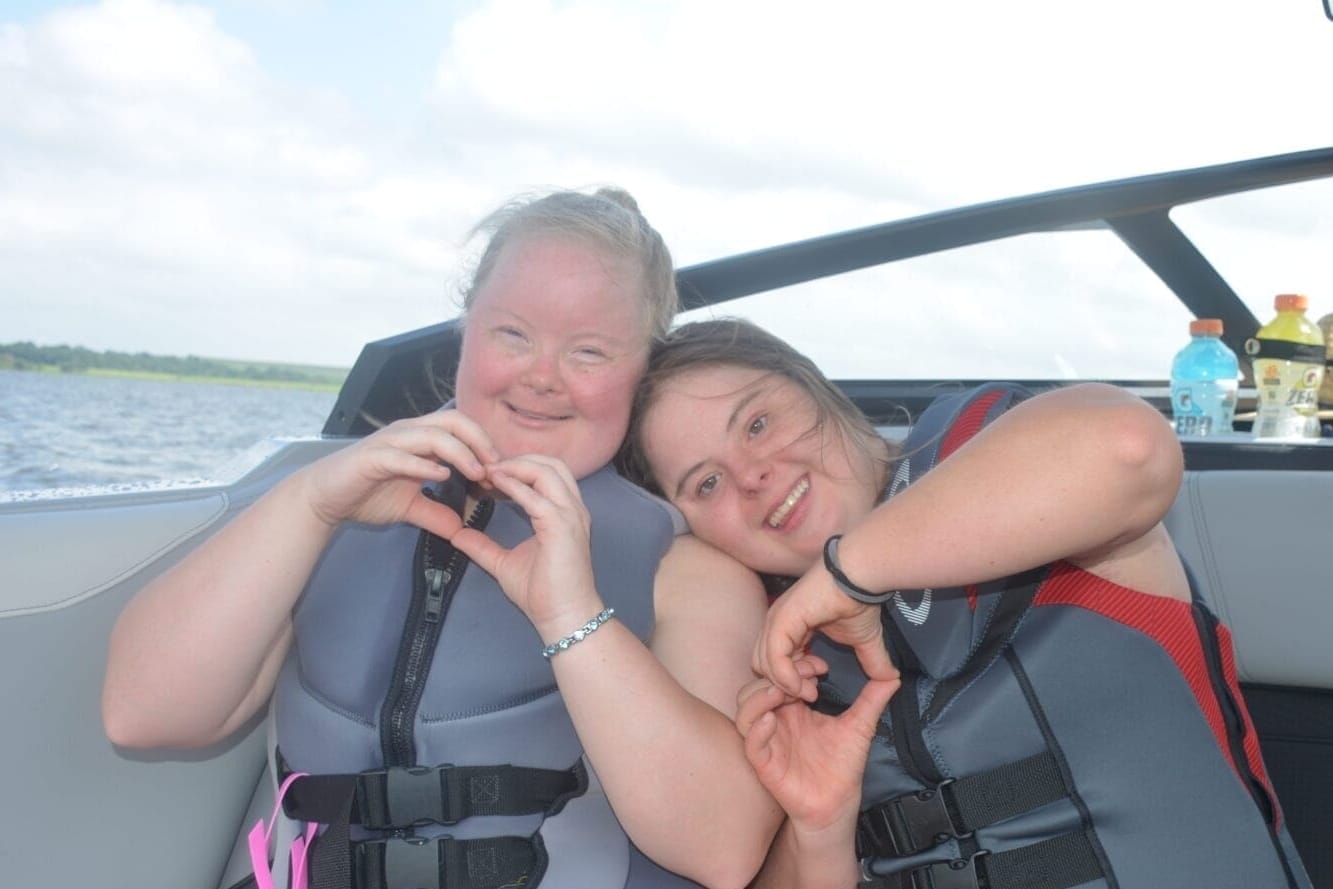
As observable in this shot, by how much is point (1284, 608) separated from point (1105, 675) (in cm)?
73

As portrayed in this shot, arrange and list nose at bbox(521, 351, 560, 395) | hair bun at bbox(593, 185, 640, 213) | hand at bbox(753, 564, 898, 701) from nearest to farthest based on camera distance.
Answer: hand at bbox(753, 564, 898, 701), nose at bbox(521, 351, 560, 395), hair bun at bbox(593, 185, 640, 213)

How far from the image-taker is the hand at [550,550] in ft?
4.25

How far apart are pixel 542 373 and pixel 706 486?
32cm

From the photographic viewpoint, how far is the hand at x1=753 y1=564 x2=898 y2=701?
1.22m

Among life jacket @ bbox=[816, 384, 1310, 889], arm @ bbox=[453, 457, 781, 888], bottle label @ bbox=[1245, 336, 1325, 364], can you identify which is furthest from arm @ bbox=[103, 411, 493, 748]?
bottle label @ bbox=[1245, 336, 1325, 364]

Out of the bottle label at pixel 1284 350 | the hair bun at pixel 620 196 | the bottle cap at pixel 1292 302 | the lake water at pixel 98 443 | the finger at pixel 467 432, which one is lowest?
the lake water at pixel 98 443

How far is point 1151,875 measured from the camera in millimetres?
1237

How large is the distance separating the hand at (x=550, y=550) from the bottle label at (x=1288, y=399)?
67.7 inches

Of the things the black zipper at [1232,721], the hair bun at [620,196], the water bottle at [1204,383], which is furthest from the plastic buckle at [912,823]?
the water bottle at [1204,383]

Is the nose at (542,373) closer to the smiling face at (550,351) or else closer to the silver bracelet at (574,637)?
the smiling face at (550,351)

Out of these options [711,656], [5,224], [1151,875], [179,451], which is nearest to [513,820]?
[711,656]

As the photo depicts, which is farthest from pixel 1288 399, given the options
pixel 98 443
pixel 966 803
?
pixel 98 443

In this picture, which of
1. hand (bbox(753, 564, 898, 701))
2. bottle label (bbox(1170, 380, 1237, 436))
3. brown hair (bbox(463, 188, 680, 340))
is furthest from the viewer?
bottle label (bbox(1170, 380, 1237, 436))

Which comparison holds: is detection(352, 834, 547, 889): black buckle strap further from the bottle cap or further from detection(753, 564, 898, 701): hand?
the bottle cap
